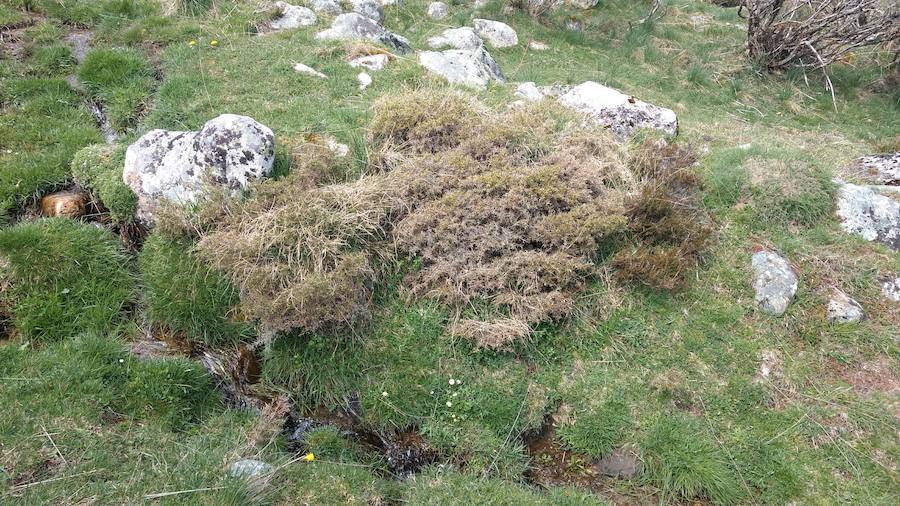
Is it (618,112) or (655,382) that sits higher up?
(618,112)

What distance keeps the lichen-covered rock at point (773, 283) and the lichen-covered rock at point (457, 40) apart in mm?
7636

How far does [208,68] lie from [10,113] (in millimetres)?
2848

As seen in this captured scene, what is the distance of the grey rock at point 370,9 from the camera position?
1227cm

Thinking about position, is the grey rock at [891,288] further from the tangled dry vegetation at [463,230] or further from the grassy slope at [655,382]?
the tangled dry vegetation at [463,230]

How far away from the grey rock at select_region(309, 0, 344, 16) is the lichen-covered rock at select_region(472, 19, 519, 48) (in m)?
3.33

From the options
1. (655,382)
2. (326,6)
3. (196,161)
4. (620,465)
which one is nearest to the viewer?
(620,465)

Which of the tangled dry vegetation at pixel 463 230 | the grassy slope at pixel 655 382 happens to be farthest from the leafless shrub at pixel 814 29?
the tangled dry vegetation at pixel 463 230

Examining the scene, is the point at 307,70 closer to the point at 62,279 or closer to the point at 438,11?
the point at 62,279

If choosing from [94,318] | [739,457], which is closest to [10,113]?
[94,318]

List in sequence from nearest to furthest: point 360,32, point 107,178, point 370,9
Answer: point 107,178
point 360,32
point 370,9

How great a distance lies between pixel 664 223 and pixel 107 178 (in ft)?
21.8

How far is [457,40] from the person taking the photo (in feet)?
39.4

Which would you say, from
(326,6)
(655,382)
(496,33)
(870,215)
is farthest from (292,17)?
(870,215)

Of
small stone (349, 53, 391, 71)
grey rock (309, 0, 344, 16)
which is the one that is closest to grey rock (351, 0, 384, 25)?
grey rock (309, 0, 344, 16)
